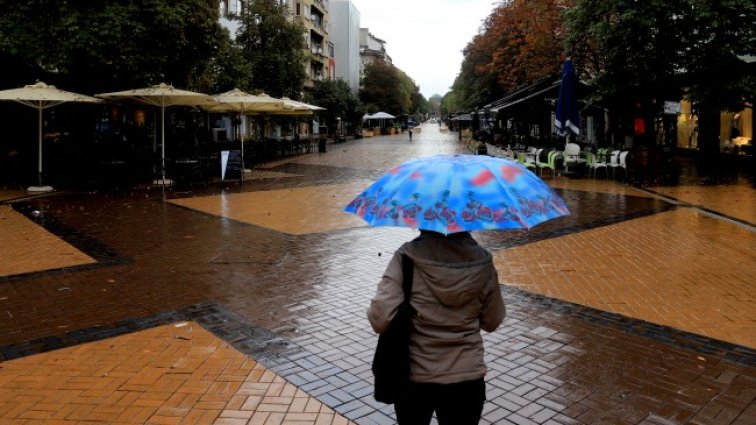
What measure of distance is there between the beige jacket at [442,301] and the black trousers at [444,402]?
4cm

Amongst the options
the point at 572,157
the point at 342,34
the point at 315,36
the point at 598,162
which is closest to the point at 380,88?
the point at 342,34

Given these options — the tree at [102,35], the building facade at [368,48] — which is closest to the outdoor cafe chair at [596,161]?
the tree at [102,35]

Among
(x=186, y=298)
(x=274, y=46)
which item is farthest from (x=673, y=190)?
(x=274, y=46)

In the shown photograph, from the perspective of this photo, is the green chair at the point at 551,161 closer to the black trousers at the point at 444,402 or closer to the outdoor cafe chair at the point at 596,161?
the outdoor cafe chair at the point at 596,161

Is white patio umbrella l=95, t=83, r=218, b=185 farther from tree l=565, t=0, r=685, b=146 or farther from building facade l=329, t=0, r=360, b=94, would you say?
building facade l=329, t=0, r=360, b=94

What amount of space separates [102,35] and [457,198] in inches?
619

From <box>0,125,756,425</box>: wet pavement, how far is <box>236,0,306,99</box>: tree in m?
21.4

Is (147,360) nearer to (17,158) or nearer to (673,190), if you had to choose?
(673,190)

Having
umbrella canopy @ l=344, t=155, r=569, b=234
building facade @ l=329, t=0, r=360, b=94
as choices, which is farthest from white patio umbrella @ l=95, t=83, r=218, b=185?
building facade @ l=329, t=0, r=360, b=94

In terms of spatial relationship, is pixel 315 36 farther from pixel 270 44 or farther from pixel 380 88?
pixel 270 44

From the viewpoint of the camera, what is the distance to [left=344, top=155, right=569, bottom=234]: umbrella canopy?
95.7 inches

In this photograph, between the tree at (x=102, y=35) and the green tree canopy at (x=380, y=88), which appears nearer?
the tree at (x=102, y=35)

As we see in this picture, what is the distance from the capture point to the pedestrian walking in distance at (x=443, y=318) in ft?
8.28

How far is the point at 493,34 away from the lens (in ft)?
99.2
